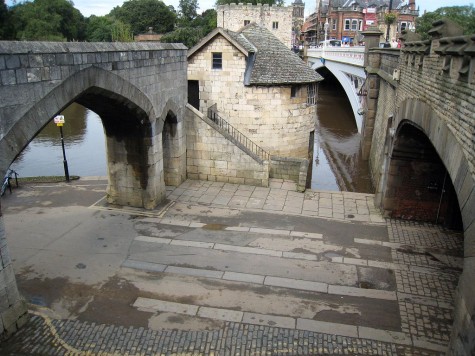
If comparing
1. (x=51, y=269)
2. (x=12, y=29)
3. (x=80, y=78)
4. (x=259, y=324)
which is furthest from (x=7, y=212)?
(x=12, y=29)

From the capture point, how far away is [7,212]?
13.8 m

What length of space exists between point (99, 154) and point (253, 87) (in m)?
12.8

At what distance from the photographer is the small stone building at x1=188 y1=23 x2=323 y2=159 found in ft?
63.0

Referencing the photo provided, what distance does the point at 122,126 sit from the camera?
44.9ft

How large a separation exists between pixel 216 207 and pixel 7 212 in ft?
23.4

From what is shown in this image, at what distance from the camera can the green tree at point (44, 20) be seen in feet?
160

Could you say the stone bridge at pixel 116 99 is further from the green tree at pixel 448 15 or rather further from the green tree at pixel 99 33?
the green tree at pixel 99 33

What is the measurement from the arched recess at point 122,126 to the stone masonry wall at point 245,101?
6.50 m

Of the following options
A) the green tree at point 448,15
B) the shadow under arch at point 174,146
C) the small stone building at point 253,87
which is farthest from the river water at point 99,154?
the green tree at point 448,15

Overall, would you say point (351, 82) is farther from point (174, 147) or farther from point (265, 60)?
point (174, 147)

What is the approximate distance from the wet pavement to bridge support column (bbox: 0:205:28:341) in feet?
0.78

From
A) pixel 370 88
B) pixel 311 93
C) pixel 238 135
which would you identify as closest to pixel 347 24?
pixel 370 88

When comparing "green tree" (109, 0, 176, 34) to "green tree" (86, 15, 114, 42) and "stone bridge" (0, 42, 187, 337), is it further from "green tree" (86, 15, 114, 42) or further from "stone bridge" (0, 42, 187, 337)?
"stone bridge" (0, 42, 187, 337)

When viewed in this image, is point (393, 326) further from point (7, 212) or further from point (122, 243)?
point (7, 212)
